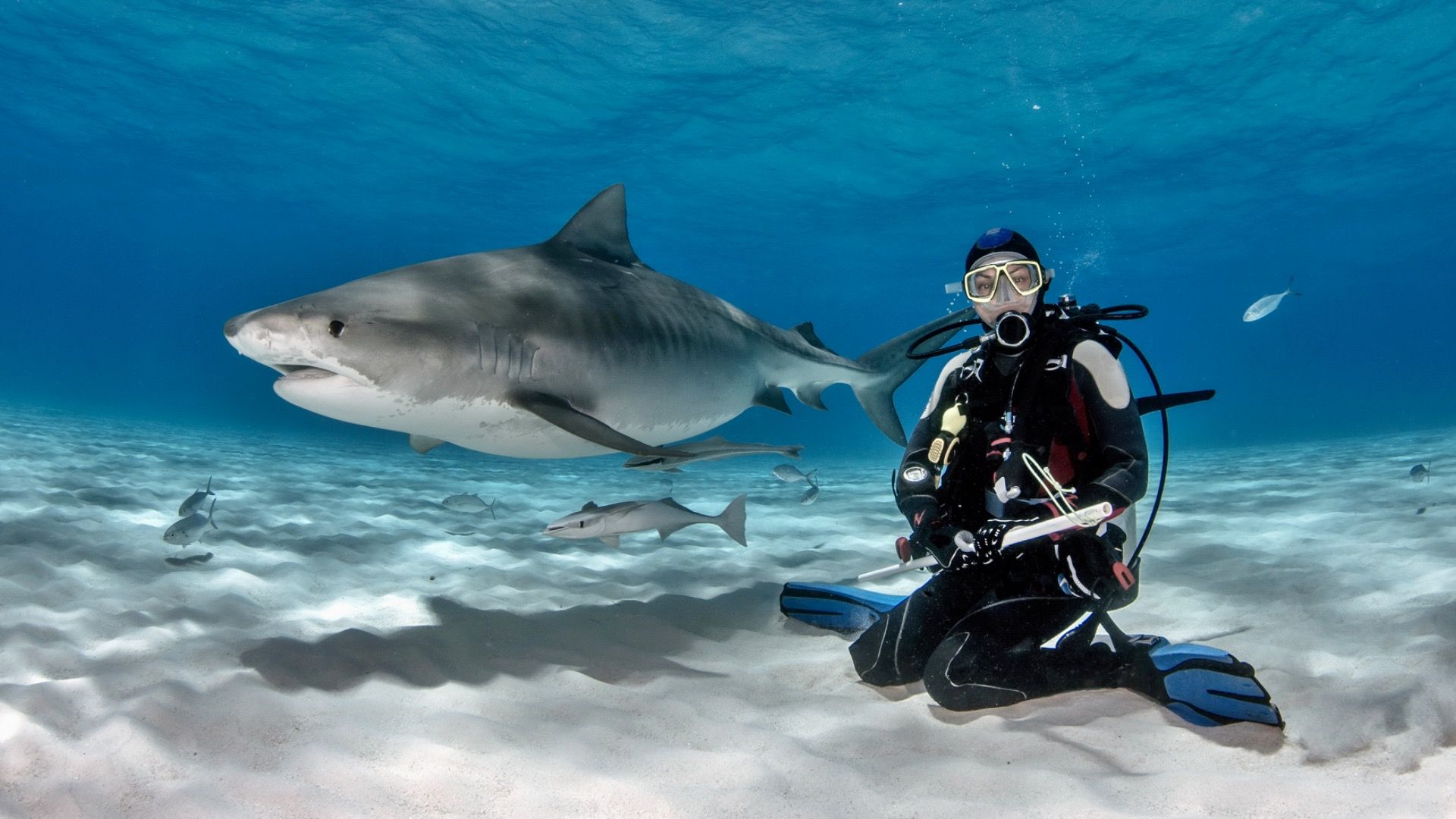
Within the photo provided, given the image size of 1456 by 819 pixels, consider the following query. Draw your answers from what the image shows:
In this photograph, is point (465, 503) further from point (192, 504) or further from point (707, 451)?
point (707, 451)

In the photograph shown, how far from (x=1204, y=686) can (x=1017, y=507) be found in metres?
0.87

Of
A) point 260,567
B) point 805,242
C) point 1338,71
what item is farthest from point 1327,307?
point 260,567

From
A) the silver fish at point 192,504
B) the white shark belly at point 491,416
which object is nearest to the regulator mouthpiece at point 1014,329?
the white shark belly at point 491,416

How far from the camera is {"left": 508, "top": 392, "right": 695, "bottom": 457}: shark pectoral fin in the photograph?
315 cm

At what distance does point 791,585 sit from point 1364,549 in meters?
3.72

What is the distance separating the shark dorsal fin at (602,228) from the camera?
4.62m

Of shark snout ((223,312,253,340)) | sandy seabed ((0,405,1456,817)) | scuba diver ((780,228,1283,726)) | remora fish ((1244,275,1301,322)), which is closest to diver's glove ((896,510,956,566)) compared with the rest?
scuba diver ((780,228,1283,726))

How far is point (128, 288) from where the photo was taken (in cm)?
11944

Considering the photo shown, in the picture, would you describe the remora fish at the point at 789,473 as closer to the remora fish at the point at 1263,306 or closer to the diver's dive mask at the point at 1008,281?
the diver's dive mask at the point at 1008,281

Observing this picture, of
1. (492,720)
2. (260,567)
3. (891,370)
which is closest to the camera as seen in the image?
(492,720)

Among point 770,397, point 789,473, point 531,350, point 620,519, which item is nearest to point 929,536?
point 620,519

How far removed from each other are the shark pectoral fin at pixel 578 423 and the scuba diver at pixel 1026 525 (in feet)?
3.81

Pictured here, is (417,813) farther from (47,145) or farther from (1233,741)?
(47,145)

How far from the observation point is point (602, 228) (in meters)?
4.74
